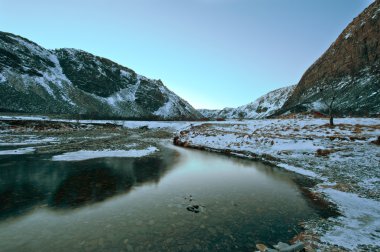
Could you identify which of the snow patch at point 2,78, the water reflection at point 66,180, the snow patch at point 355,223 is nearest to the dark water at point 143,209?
the water reflection at point 66,180

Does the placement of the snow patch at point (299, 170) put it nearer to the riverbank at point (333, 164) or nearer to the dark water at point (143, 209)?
the riverbank at point (333, 164)

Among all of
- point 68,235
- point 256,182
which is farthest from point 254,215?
point 68,235

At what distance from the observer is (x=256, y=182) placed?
15211mm

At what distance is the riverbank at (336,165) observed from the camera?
7.85 meters

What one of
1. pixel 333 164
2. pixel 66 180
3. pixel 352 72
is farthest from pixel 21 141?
pixel 352 72

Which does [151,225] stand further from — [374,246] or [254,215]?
[374,246]

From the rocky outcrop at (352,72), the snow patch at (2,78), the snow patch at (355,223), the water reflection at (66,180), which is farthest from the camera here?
the snow patch at (2,78)

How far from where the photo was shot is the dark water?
24.0ft

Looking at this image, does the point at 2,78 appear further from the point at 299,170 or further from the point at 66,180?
the point at 299,170

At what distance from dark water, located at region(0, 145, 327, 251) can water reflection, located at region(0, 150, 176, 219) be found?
2.0 inches

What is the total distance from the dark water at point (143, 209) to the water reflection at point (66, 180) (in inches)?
2.0

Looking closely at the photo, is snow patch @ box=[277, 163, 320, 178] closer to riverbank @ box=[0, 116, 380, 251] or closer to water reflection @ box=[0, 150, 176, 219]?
riverbank @ box=[0, 116, 380, 251]

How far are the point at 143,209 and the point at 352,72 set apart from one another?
146 m

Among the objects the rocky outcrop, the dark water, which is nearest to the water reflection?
the dark water
